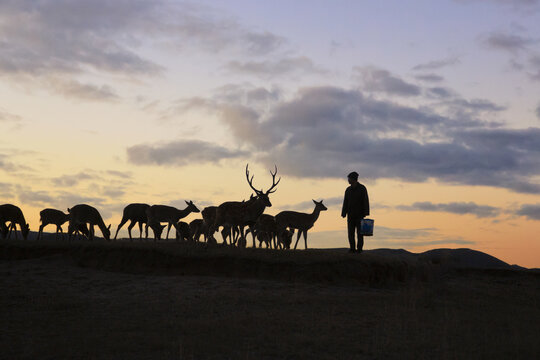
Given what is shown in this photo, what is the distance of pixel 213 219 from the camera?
25.8 meters

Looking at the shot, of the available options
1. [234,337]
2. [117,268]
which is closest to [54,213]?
[117,268]

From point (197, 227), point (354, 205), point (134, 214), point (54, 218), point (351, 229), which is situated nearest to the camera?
point (354, 205)

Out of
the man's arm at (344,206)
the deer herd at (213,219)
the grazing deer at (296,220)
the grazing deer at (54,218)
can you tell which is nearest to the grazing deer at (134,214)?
the deer herd at (213,219)

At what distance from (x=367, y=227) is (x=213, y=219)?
26.0 ft

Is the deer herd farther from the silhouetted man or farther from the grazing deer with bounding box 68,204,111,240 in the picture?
the silhouetted man

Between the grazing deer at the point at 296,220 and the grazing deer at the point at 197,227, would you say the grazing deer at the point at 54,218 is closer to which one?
the grazing deer at the point at 197,227

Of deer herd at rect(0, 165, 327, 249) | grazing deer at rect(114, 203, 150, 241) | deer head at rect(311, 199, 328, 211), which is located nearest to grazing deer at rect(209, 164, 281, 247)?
deer herd at rect(0, 165, 327, 249)

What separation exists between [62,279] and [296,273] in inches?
262

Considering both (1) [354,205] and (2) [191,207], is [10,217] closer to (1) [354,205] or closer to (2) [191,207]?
(2) [191,207]

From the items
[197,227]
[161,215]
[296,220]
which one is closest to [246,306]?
[296,220]

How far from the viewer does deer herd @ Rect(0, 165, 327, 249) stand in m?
22.8

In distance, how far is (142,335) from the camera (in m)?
11.3

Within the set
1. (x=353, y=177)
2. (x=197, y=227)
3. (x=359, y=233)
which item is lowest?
(x=359, y=233)

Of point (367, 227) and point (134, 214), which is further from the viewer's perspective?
point (134, 214)
